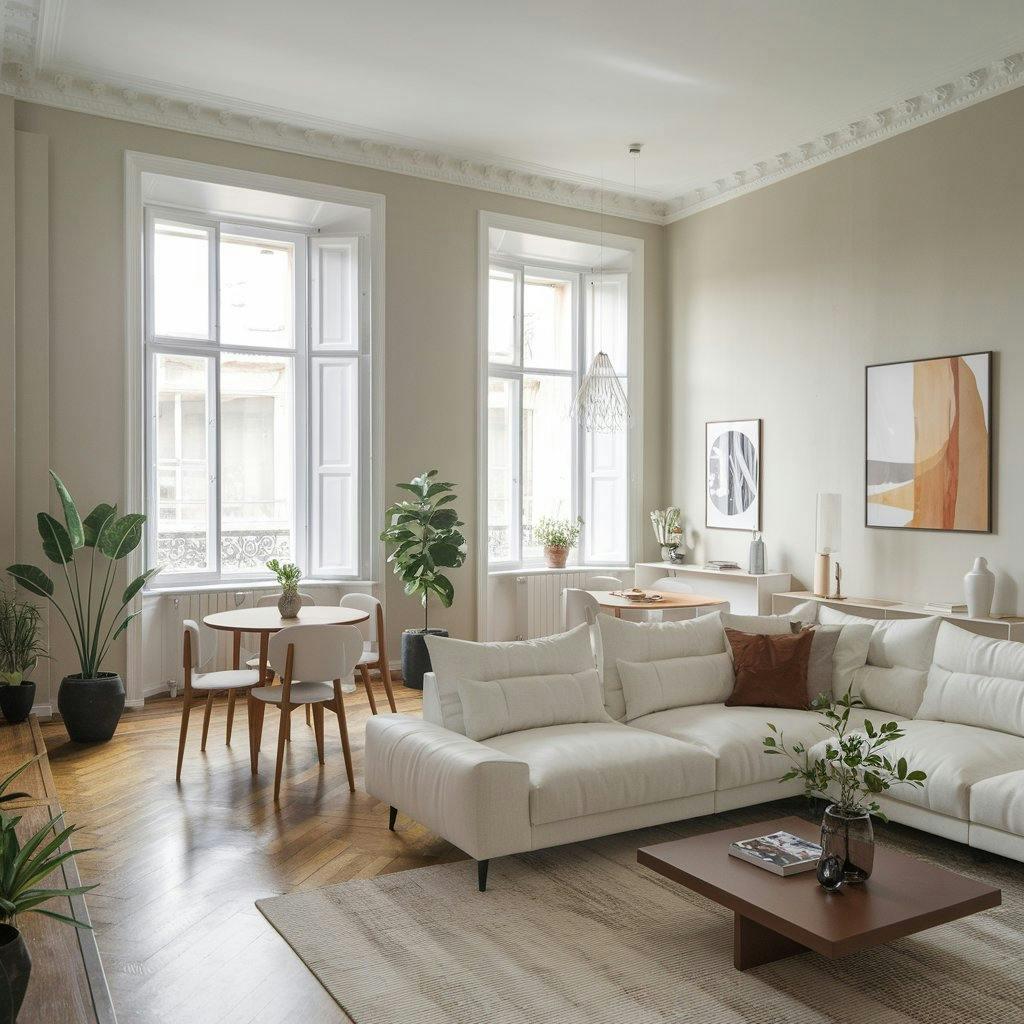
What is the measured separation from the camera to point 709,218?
848cm

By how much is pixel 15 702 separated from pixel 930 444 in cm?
597

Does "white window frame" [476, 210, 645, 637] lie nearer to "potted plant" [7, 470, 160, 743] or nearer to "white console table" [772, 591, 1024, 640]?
"white console table" [772, 591, 1024, 640]

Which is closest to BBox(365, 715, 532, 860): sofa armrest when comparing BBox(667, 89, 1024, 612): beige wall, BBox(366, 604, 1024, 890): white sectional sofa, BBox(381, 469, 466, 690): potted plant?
BBox(366, 604, 1024, 890): white sectional sofa

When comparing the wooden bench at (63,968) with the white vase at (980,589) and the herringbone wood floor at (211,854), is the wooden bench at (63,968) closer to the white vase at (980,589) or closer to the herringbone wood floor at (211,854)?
the herringbone wood floor at (211,854)

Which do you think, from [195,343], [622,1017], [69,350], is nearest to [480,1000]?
[622,1017]

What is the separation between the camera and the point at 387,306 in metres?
7.58

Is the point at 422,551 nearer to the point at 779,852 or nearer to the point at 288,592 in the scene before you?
the point at 288,592

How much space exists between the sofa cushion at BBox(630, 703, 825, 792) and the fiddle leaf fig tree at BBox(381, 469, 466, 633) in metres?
2.79

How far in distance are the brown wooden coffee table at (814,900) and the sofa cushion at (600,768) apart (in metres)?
0.47

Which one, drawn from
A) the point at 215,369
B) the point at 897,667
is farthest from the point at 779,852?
the point at 215,369

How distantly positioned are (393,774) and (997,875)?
2.44 meters

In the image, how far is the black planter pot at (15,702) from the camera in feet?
18.9

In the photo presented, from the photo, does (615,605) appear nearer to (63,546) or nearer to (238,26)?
(63,546)

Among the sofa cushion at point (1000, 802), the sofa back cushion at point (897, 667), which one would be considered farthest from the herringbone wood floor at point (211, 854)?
the sofa back cushion at point (897, 667)
